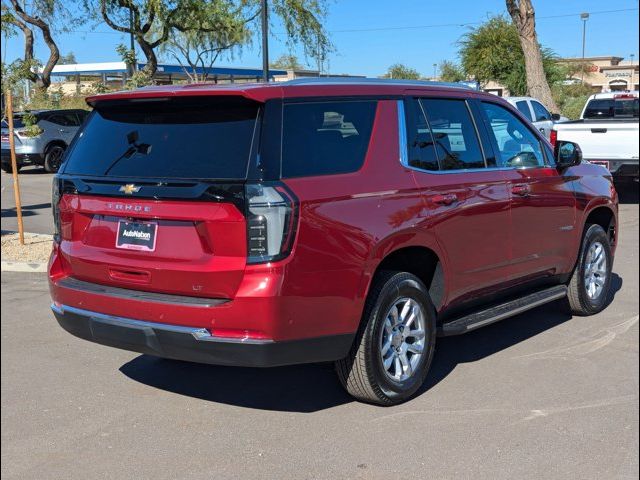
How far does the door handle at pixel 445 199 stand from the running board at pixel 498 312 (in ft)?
2.67

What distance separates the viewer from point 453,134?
16.8ft

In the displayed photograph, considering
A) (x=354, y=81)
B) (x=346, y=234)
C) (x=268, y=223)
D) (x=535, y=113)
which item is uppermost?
(x=354, y=81)

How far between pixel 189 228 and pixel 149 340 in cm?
64

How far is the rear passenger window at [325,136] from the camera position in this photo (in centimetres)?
396

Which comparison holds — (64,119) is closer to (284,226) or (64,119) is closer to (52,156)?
(52,156)

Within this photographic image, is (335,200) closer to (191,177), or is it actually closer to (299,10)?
(191,177)

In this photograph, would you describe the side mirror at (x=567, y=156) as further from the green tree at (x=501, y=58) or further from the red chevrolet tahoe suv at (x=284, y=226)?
the green tree at (x=501, y=58)

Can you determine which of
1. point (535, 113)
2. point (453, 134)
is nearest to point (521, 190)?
point (453, 134)

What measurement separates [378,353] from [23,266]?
5502 millimetres

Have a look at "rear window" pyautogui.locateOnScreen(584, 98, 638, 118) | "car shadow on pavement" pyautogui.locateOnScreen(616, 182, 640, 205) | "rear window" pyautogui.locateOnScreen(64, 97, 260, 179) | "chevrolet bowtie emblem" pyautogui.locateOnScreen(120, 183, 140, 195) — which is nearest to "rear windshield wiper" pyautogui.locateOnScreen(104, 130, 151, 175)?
"rear window" pyautogui.locateOnScreen(64, 97, 260, 179)

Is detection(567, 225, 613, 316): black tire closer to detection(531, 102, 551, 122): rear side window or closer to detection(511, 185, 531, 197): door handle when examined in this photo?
detection(511, 185, 531, 197): door handle

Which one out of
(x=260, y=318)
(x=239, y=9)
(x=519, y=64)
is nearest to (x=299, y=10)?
(x=239, y=9)

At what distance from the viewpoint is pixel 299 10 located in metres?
23.5

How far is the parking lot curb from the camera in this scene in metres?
8.31
